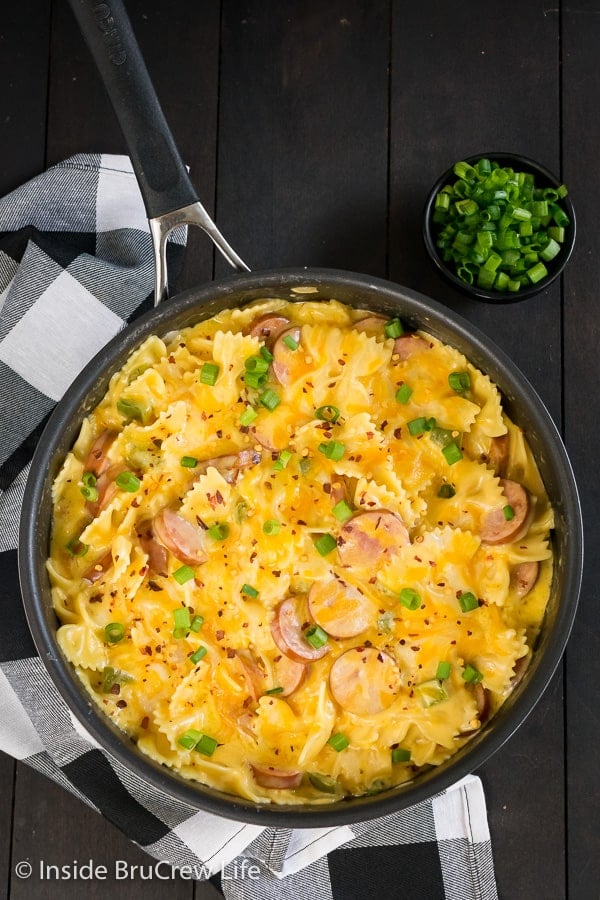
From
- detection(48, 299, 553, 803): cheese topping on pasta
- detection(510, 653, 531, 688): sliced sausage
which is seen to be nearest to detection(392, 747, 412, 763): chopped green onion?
detection(48, 299, 553, 803): cheese topping on pasta

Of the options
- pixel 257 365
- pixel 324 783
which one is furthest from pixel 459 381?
pixel 324 783

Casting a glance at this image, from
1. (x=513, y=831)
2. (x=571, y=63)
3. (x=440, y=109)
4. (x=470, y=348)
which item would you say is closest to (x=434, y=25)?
(x=440, y=109)

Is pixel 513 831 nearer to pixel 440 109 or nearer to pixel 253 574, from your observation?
pixel 253 574

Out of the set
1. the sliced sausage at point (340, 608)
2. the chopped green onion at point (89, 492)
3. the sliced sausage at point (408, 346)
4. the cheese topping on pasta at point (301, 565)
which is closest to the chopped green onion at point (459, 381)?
the cheese topping on pasta at point (301, 565)

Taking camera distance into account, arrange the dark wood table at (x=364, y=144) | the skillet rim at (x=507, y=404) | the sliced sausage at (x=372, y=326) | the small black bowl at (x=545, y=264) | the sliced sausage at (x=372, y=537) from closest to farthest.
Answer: the skillet rim at (x=507, y=404)
the sliced sausage at (x=372, y=537)
the sliced sausage at (x=372, y=326)
the small black bowl at (x=545, y=264)
the dark wood table at (x=364, y=144)

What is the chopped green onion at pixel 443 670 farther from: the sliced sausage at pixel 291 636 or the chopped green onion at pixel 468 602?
the sliced sausage at pixel 291 636
